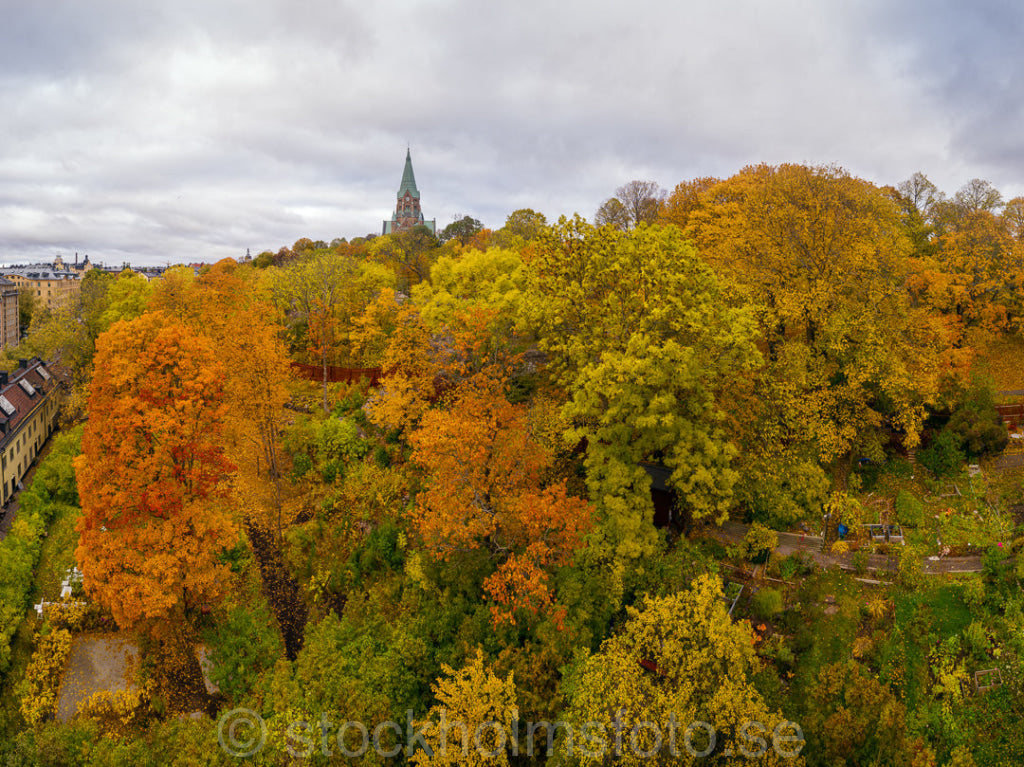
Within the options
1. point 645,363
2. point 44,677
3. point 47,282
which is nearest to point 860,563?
point 645,363

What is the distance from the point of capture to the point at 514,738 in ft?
48.2

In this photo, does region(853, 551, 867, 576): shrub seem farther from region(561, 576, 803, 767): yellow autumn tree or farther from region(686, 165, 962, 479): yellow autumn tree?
region(561, 576, 803, 767): yellow autumn tree

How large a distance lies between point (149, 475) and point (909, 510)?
96.7 feet

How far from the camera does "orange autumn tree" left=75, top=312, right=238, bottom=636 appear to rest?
57.4 ft

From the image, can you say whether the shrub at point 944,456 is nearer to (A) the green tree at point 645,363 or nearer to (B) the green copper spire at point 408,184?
(A) the green tree at point 645,363

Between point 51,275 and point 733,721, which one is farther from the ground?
point 51,275

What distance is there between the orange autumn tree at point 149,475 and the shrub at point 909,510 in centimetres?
2686

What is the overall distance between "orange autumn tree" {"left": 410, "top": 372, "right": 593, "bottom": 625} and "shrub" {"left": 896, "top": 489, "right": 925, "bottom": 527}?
44.8 feet

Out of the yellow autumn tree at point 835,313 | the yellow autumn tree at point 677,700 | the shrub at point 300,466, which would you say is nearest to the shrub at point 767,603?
the yellow autumn tree at point 677,700

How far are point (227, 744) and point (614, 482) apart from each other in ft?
49.5

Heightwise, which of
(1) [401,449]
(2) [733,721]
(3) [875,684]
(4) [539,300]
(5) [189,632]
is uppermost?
(4) [539,300]

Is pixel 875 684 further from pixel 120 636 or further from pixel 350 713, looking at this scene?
pixel 120 636

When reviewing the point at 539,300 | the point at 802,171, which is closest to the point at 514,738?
the point at 539,300

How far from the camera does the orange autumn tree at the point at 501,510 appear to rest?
57.9ft
